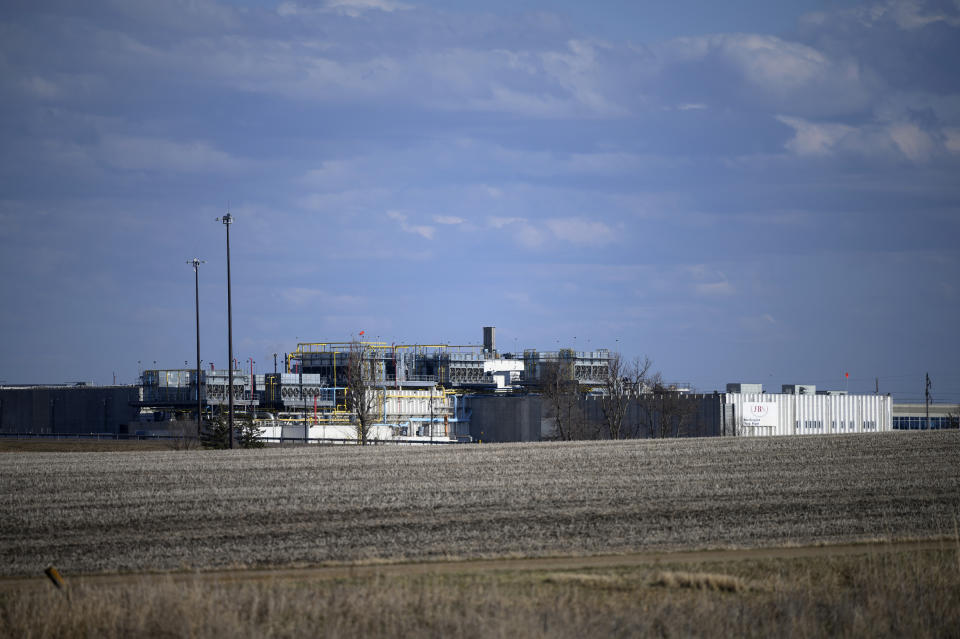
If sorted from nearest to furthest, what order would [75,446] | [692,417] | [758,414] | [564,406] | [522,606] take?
[522,606]
[75,446]
[758,414]
[692,417]
[564,406]

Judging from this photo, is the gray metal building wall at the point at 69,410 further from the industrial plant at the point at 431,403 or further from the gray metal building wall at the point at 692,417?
the gray metal building wall at the point at 692,417

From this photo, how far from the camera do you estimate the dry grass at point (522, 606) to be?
1318 cm

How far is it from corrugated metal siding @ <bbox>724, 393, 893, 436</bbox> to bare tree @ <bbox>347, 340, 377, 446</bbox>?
3010 cm

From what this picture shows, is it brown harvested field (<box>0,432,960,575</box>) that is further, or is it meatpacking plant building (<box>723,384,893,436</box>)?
meatpacking plant building (<box>723,384,893,436</box>)

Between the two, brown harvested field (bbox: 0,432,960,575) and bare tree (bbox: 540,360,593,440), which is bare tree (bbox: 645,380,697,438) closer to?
bare tree (bbox: 540,360,593,440)

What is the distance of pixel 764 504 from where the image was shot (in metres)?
23.8

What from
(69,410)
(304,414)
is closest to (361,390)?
(304,414)

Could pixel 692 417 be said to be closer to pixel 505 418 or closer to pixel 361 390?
pixel 505 418

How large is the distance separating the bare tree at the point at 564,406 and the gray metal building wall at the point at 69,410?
4028 cm

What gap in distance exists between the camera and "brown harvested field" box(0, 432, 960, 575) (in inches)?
747

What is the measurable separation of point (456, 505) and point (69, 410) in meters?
93.0

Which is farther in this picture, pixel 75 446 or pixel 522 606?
pixel 75 446

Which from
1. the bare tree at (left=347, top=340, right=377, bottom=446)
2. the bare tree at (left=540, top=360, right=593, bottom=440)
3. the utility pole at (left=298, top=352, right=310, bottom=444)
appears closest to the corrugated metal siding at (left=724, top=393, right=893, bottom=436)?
the bare tree at (left=540, top=360, right=593, bottom=440)

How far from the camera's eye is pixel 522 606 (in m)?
14.0
